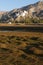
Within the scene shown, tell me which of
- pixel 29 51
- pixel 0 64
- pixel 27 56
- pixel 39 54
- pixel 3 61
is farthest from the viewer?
pixel 29 51

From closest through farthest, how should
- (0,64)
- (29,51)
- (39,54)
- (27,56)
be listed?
(0,64) < (27,56) < (39,54) < (29,51)

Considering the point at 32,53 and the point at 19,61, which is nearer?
the point at 19,61

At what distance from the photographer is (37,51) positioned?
30281 mm

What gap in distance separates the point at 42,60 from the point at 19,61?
2677mm

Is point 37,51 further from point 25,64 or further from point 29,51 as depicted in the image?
point 25,64

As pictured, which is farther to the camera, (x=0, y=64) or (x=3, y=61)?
(x=3, y=61)

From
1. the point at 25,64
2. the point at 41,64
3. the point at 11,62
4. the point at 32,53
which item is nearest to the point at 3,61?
the point at 11,62

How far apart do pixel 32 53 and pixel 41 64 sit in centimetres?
662

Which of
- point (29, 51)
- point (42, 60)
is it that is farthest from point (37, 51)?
point (42, 60)

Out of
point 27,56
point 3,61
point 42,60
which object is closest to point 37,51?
point 27,56

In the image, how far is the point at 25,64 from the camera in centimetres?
2248

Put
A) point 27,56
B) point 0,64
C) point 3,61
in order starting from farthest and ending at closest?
1. point 27,56
2. point 3,61
3. point 0,64

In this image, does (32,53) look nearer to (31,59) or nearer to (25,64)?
(31,59)

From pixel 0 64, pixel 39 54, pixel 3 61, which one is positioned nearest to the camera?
pixel 0 64
